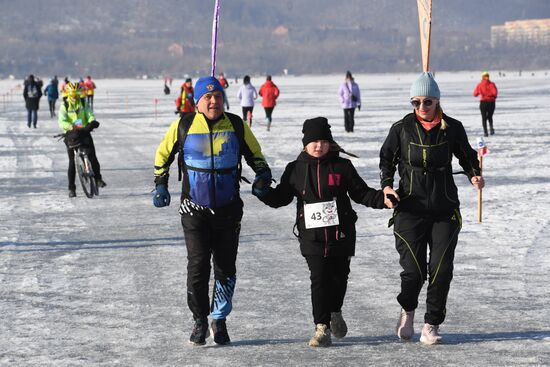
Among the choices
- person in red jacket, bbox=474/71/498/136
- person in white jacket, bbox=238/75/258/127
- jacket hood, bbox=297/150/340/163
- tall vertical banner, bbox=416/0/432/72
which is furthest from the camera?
person in white jacket, bbox=238/75/258/127

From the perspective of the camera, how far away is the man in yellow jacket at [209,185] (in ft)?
22.0

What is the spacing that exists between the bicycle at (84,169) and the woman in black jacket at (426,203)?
332 inches

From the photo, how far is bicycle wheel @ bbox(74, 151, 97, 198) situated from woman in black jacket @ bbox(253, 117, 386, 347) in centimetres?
830

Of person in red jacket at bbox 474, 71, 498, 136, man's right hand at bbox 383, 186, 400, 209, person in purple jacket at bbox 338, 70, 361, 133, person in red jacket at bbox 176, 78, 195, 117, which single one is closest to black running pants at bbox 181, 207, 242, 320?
man's right hand at bbox 383, 186, 400, 209

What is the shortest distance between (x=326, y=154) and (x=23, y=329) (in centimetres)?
226

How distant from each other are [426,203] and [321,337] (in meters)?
0.99

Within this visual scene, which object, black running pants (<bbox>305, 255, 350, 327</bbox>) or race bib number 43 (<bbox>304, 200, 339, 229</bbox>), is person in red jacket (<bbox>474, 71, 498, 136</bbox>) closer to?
black running pants (<bbox>305, 255, 350, 327</bbox>)

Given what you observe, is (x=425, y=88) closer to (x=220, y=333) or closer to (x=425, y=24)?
(x=220, y=333)

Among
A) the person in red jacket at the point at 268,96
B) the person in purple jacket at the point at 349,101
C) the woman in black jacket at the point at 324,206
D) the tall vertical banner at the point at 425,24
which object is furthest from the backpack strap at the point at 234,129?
the person in red jacket at the point at 268,96

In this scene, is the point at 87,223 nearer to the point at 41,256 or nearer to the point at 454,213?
the point at 41,256

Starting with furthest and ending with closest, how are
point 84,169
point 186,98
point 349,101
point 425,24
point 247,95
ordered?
1. point 247,95
2. point 349,101
3. point 186,98
4. point 84,169
5. point 425,24

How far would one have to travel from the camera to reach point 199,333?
6.80 metres

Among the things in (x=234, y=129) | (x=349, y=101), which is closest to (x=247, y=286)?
(x=234, y=129)

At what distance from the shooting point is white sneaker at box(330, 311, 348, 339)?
6.82 m
